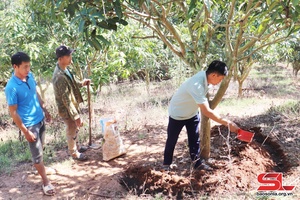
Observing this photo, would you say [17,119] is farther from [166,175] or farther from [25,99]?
[166,175]

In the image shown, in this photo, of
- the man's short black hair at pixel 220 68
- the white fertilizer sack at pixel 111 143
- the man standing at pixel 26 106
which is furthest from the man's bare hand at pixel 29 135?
the man's short black hair at pixel 220 68

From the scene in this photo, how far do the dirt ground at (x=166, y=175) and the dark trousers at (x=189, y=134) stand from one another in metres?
0.20

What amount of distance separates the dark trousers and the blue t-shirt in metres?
1.48

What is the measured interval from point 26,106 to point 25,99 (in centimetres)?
8

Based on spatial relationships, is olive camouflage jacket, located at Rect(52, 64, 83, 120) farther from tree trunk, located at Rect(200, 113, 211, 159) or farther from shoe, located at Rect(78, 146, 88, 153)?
tree trunk, located at Rect(200, 113, 211, 159)

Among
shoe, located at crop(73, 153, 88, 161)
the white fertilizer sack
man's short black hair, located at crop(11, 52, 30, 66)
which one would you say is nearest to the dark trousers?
the white fertilizer sack

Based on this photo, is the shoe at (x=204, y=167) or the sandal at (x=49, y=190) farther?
the shoe at (x=204, y=167)

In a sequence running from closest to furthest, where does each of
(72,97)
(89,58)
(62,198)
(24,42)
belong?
(62,198) → (72,97) → (24,42) → (89,58)

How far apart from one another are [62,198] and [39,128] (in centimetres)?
80

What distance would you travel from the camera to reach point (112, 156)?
3729mm

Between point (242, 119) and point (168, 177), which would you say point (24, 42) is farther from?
point (242, 119)

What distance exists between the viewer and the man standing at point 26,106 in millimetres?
2672

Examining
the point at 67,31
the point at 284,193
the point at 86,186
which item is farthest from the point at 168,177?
the point at 67,31

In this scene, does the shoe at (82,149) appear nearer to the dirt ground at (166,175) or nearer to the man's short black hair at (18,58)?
the dirt ground at (166,175)
